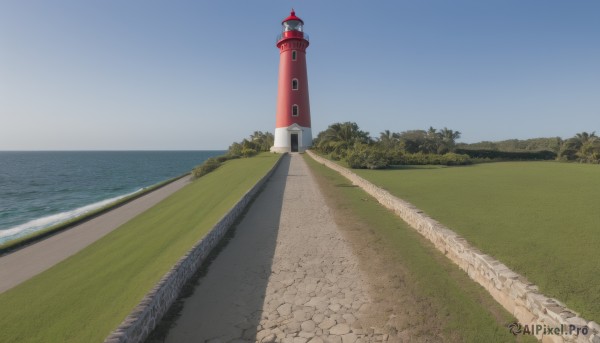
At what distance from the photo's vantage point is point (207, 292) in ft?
22.2

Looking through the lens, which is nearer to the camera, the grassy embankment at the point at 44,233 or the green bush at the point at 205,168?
the grassy embankment at the point at 44,233

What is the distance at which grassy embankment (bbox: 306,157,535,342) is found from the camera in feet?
17.3

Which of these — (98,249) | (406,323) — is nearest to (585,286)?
(406,323)

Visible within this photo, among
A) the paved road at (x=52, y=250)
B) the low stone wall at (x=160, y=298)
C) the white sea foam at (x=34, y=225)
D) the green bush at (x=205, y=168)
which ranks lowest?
the white sea foam at (x=34, y=225)

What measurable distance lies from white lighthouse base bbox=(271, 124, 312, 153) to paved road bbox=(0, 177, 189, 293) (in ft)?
86.7

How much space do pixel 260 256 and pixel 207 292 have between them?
7.16 feet

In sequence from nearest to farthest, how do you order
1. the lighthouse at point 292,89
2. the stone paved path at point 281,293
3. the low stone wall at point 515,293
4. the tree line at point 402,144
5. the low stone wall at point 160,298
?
the low stone wall at point 515,293, the low stone wall at point 160,298, the stone paved path at point 281,293, the tree line at point 402,144, the lighthouse at point 292,89

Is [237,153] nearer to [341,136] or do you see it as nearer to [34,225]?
[341,136]

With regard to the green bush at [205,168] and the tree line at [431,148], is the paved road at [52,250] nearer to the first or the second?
the green bush at [205,168]

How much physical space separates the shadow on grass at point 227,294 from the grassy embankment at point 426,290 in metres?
2.54

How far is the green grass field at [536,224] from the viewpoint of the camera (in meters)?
6.31

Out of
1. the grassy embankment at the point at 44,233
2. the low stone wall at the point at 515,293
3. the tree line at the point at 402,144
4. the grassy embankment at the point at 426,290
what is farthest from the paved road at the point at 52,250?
the tree line at the point at 402,144

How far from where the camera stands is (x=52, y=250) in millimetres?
14797

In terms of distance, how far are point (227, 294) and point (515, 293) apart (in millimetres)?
5374
